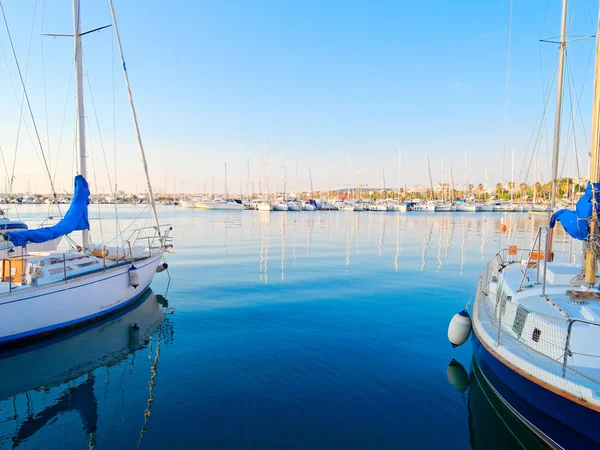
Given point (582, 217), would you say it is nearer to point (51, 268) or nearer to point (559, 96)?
point (559, 96)

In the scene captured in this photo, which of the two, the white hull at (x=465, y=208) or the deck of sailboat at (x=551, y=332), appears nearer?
the deck of sailboat at (x=551, y=332)

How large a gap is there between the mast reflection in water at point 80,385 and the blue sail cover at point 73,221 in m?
3.41

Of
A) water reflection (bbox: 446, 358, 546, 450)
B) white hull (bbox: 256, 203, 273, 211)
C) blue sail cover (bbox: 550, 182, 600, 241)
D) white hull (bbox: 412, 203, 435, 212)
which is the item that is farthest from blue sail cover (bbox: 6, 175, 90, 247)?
white hull (bbox: 412, 203, 435, 212)

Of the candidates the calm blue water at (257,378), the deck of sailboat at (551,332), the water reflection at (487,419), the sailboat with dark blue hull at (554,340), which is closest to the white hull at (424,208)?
the calm blue water at (257,378)

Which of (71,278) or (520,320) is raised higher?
(71,278)

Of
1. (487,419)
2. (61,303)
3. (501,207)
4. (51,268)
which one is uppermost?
(51,268)

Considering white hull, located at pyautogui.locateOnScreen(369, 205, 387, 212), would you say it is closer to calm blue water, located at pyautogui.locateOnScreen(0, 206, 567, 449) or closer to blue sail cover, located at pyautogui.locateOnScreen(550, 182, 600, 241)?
calm blue water, located at pyautogui.locateOnScreen(0, 206, 567, 449)

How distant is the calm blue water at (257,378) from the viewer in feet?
23.9

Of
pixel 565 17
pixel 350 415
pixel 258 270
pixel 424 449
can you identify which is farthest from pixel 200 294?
pixel 565 17

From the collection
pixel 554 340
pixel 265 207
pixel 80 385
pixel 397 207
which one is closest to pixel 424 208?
pixel 397 207

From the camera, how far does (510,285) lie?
1034 centimetres

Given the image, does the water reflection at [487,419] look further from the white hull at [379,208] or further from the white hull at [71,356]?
the white hull at [379,208]

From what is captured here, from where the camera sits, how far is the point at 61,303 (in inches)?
470

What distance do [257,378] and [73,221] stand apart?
9928 mm
